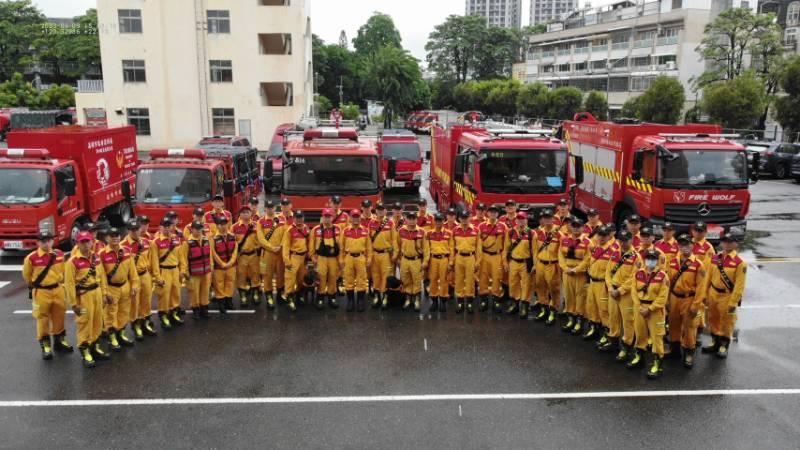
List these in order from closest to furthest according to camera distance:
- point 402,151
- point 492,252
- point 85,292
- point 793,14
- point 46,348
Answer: point 85,292, point 46,348, point 492,252, point 402,151, point 793,14

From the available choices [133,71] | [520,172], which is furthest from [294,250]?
[133,71]

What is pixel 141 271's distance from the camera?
28.8ft

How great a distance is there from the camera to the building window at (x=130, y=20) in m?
34.2

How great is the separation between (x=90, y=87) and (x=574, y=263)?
1406 inches

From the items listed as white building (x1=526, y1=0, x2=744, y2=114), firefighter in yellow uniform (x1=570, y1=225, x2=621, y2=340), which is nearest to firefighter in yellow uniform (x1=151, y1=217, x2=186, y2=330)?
firefighter in yellow uniform (x1=570, y1=225, x2=621, y2=340)

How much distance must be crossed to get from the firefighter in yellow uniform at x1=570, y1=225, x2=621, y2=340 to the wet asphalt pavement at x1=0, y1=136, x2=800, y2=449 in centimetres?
39

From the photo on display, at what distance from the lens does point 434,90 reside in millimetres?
76812

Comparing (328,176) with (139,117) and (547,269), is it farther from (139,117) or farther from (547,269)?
(139,117)

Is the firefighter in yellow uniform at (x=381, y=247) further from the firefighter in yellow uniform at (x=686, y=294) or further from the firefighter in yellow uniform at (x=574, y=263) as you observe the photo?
the firefighter in yellow uniform at (x=686, y=294)

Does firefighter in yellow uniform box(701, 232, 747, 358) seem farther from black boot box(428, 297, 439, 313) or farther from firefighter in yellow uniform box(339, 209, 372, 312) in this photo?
firefighter in yellow uniform box(339, 209, 372, 312)

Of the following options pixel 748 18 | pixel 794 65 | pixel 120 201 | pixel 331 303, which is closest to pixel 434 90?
pixel 748 18

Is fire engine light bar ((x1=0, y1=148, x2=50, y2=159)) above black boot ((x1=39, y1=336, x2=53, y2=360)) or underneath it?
above

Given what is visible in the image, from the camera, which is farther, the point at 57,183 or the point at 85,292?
the point at 57,183

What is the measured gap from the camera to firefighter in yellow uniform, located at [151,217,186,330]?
907cm
